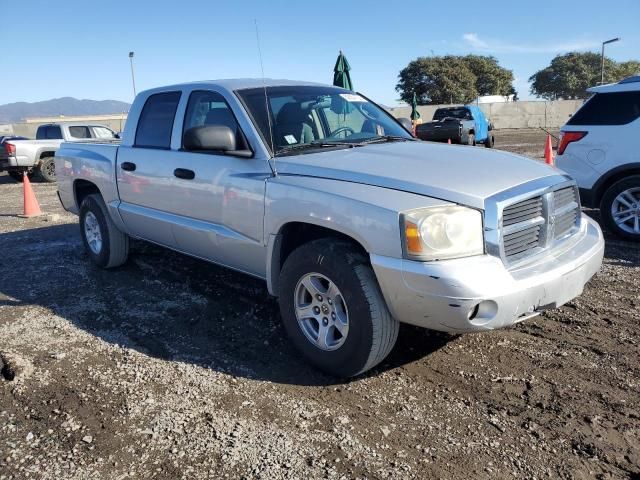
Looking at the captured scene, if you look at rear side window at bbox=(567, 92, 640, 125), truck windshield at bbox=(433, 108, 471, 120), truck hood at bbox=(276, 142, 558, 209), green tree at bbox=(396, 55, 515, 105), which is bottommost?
truck hood at bbox=(276, 142, 558, 209)

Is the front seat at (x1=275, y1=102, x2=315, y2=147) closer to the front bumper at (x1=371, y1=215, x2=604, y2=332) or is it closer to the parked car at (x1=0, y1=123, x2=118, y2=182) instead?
the front bumper at (x1=371, y1=215, x2=604, y2=332)

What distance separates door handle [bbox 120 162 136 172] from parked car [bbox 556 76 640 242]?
5037 millimetres

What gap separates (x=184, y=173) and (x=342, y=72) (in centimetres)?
760

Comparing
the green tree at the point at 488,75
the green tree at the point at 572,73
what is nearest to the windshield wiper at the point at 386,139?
the green tree at the point at 488,75

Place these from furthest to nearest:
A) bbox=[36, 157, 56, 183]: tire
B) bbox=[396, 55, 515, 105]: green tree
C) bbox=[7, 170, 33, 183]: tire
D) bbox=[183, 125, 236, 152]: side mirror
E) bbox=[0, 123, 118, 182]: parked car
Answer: bbox=[396, 55, 515, 105]: green tree, bbox=[7, 170, 33, 183]: tire, bbox=[36, 157, 56, 183]: tire, bbox=[0, 123, 118, 182]: parked car, bbox=[183, 125, 236, 152]: side mirror

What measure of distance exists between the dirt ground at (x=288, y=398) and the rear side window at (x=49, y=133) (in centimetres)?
1301

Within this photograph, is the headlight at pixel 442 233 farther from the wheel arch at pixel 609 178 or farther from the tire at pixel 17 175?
the tire at pixel 17 175

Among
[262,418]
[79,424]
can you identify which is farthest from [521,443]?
[79,424]

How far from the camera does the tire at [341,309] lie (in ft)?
9.70

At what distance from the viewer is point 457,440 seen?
2.65 metres

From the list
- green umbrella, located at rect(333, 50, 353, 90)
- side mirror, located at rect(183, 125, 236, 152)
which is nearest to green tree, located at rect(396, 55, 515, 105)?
green umbrella, located at rect(333, 50, 353, 90)

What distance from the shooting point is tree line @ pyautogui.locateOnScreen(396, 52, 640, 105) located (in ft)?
201

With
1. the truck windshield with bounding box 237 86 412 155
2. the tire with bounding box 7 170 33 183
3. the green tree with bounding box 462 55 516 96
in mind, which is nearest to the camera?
the truck windshield with bounding box 237 86 412 155

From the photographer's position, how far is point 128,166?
4.91 m
